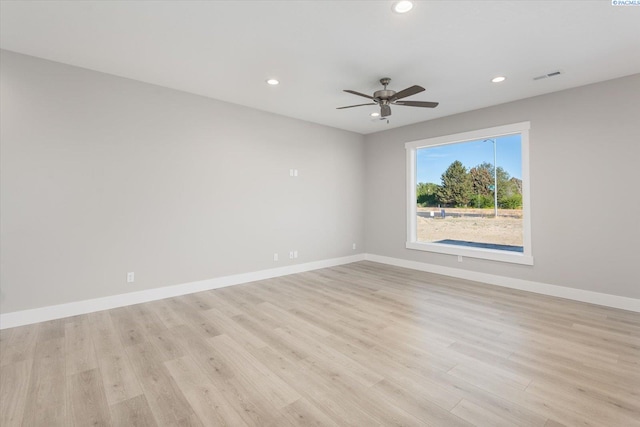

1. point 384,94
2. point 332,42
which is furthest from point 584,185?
point 332,42

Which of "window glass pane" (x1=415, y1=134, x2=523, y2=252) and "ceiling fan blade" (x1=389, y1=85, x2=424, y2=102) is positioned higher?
"ceiling fan blade" (x1=389, y1=85, x2=424, y2=102)

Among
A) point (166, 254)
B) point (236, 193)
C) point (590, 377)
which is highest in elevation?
point (236, 193)

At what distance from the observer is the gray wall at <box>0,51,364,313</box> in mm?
3121

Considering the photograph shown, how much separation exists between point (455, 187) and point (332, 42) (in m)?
3.96

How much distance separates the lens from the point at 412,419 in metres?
1.73

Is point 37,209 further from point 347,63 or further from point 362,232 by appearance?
point 362,232

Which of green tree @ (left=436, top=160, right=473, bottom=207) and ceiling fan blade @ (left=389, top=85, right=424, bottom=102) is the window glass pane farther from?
ceiling fan blade @ (left=389, top=85, right=424, bottom=102)

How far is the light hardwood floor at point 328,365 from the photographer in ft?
5.86

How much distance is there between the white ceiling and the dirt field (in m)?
2.04

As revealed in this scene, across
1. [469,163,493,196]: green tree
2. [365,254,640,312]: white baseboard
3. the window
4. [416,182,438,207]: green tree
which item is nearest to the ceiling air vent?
the window

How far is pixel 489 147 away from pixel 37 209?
6.67m

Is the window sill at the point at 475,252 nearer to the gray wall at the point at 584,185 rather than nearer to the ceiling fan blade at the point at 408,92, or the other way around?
the gray wall at the point at 584,185

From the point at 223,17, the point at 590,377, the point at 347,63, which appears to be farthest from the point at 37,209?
the point at 590,377

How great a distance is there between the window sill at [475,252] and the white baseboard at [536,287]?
29cm
